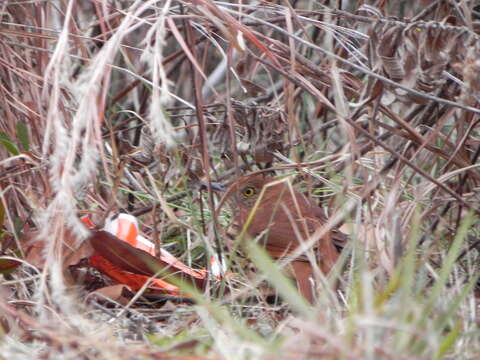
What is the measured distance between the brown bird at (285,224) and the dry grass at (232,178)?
15 cm

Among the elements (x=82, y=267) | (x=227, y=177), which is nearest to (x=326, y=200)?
(x=227, y=177)

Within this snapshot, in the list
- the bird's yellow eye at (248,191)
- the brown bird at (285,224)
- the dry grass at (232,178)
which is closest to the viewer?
the dry grass at (232,178)

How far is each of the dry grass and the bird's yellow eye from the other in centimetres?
17

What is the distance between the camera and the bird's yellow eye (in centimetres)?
374

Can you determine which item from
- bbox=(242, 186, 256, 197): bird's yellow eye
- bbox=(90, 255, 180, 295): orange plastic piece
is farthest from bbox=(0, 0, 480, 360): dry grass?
bbox=(242, 186, 256, 197): bird's yellow eye

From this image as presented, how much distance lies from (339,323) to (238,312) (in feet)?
2.12

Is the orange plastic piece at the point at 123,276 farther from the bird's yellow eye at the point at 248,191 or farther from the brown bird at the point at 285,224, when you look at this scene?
the bird's yellow eye at the point at 248,191

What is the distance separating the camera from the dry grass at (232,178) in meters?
1.79

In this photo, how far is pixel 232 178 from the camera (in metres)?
3.94

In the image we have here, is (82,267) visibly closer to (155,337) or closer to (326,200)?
(155,337)

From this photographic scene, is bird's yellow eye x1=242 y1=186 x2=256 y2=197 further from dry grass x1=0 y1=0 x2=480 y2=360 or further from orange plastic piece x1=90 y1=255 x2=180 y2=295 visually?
orange plastic piece x1=90 y1=255 x2=180 y2=295

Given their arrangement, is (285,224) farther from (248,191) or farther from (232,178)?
(232,178)

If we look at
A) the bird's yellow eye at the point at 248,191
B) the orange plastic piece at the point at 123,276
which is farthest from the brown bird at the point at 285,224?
the orange plastic piece at the point at 123,276

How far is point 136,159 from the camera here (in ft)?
10.2
